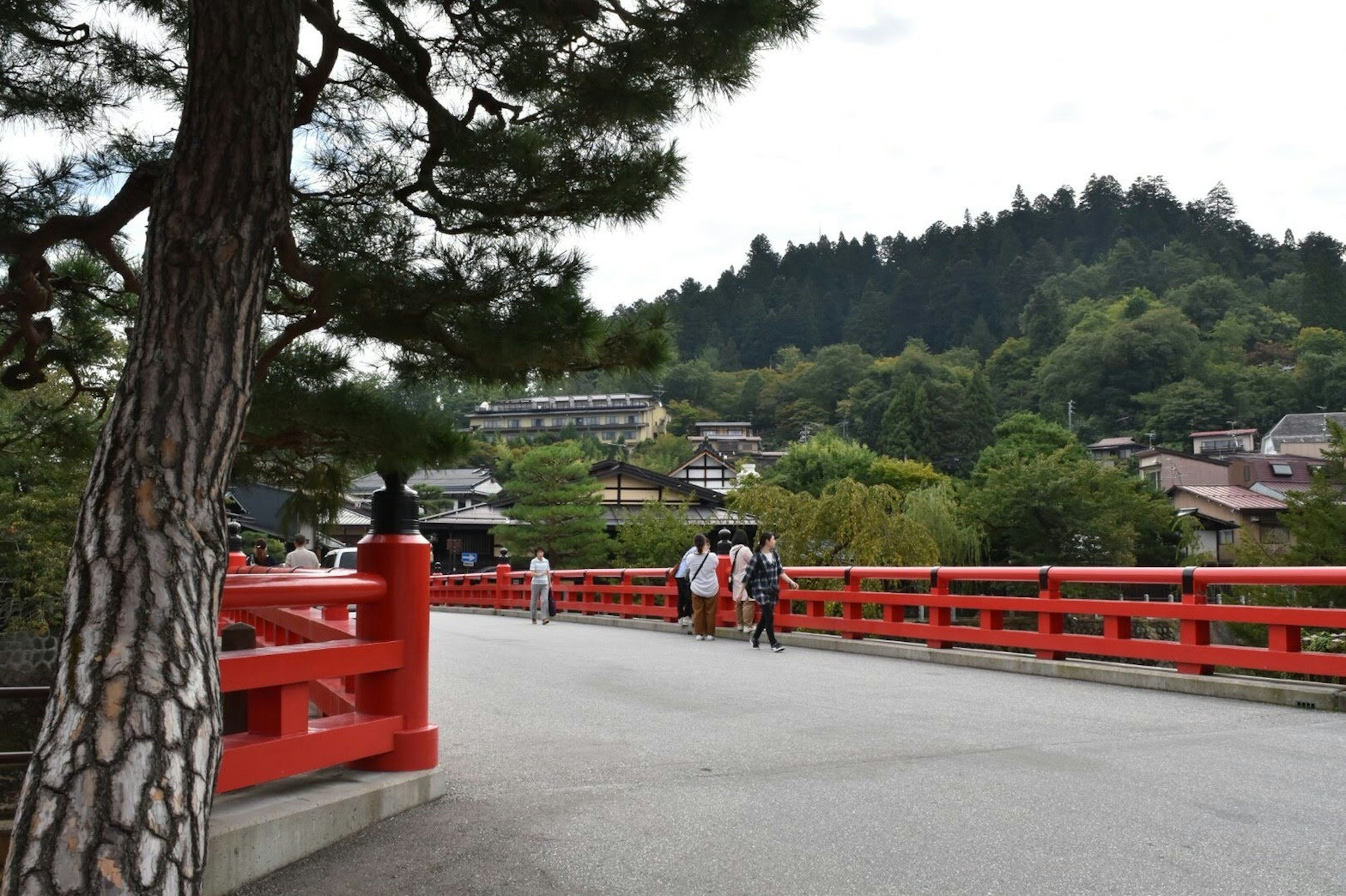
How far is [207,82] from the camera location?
3619 millimetres

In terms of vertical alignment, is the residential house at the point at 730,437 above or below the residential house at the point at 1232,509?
above

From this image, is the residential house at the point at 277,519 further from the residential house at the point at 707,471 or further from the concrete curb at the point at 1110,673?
the residential house at the point at 707,471

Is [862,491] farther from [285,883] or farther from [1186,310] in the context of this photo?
[1186,310]

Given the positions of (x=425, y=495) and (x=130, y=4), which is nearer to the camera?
(x=130, y=4)

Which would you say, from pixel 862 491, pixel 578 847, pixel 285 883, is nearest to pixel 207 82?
pixel 285 883

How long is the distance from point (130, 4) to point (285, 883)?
177 inches

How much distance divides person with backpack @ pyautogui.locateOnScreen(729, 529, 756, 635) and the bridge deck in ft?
20.3

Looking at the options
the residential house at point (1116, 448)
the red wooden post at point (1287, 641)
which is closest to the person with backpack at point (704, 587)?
the red wooden post at point (1287, 641)

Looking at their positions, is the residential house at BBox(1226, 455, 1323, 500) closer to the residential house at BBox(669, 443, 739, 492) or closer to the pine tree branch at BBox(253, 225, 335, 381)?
the residential house at BBox(669, 443, 739, 492)

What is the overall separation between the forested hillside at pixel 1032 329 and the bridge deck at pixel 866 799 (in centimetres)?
7405

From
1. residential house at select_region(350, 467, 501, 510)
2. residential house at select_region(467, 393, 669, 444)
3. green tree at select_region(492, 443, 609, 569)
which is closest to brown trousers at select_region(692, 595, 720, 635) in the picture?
green tree at select_region(492, 443, 609, 569)

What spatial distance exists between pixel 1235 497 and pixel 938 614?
50584mm

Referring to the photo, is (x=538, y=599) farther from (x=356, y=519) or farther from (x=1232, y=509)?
(x=1232, y=509)

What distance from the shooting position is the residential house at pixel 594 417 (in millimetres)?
115625
